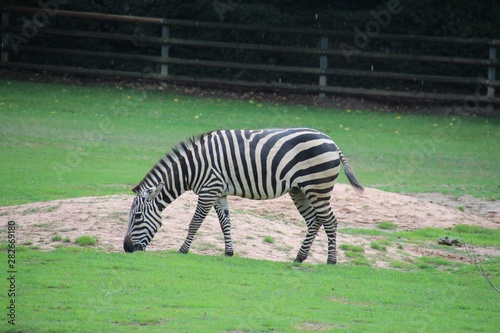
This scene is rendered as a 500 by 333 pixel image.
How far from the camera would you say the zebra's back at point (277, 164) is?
11.0m

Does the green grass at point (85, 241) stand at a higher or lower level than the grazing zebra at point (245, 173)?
lower

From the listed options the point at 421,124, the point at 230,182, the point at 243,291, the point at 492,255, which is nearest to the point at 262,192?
the point at 230,182

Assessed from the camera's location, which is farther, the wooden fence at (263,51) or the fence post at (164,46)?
the fence post at (164,46)

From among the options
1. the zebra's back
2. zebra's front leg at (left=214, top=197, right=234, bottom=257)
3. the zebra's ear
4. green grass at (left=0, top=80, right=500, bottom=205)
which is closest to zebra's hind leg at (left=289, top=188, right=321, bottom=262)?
the zebra's back

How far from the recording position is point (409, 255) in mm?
12117

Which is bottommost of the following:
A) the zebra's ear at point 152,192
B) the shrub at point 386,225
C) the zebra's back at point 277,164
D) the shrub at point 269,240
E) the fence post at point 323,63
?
the shrub at point 386,225

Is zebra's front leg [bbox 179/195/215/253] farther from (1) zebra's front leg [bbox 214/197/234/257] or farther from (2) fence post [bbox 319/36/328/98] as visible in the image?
(2) fence post [bbox 319/36/328/98]

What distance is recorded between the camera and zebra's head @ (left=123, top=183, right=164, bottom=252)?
34.8 ft

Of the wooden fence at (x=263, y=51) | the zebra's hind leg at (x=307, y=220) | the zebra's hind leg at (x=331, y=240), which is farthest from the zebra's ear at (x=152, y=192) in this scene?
the wooden fence at (x=263, y=51)

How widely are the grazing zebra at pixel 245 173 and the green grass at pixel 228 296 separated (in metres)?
0.73

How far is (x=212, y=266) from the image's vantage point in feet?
32.9

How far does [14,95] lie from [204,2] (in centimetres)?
745
